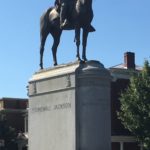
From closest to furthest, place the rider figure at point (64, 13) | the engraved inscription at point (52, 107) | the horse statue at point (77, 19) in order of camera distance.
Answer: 1. the engraved inscription at point (52, 107)
2. the horse statue at point (77, 19)
3. the rider figure at point (64, 13)

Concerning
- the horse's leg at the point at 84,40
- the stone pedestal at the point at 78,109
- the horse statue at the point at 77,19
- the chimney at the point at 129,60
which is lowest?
the stone pedestal at the point at 78,109

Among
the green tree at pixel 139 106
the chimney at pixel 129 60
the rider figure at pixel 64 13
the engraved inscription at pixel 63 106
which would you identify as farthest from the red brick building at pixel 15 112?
the engraved inscription at pixel 63 106

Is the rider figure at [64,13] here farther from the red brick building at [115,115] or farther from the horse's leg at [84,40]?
the red brick building at [115,115]

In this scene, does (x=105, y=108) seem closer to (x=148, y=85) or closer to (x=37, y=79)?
(x=37, y=79)

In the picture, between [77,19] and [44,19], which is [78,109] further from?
[44,19]

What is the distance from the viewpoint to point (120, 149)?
58750 mm

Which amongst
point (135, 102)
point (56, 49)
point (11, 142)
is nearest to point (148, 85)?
point (135, 102)

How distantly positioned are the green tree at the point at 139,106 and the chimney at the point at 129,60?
1134 cm

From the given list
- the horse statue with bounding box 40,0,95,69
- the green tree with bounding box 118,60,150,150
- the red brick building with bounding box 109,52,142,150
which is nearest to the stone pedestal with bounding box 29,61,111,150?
the horse statue with bounding box 40,0,95,69

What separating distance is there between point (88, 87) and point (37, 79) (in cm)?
288

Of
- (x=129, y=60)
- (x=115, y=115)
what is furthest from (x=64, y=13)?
(x=129, y=60)

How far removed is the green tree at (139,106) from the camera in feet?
160

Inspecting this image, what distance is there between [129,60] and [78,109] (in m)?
43.1

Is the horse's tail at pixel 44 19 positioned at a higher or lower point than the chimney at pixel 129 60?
lower
